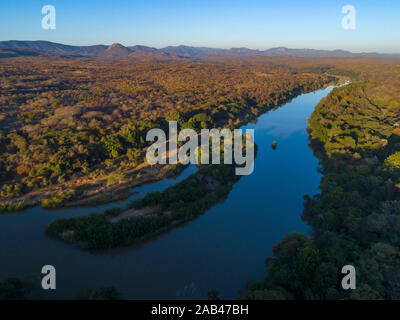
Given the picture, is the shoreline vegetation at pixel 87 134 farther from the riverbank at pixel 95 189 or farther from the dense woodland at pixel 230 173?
the dense woodland at pixel 230 173

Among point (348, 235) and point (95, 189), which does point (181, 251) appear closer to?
point (348, 235)

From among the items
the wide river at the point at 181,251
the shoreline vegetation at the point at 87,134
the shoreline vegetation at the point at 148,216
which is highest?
the shoreline vegetation at the point at 87,134

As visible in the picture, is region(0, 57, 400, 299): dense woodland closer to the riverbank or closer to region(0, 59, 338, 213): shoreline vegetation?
region(0, 59, 338, 213): shoreline vegetation

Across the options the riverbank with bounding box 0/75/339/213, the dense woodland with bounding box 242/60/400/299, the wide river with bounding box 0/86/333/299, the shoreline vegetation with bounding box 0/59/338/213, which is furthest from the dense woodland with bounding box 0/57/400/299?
the wide river with bounding box 0/86/333/299

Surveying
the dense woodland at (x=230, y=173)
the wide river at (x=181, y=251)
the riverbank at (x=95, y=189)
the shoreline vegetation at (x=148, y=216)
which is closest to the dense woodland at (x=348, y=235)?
the dense woodland at (x=230, y=173)

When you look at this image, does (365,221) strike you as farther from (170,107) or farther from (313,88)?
(313,88)
